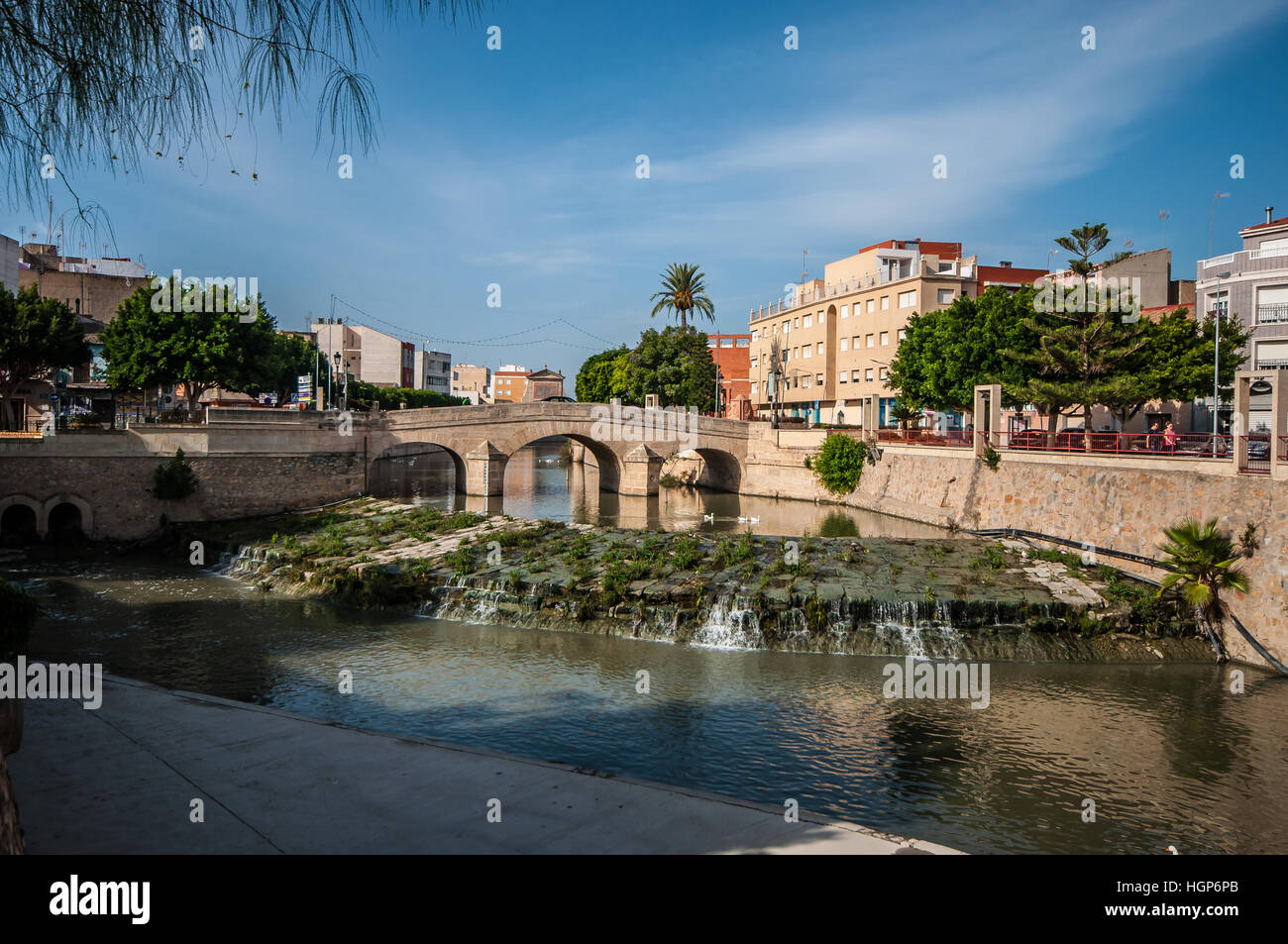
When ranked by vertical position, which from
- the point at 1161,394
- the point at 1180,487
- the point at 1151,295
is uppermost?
the point at 1151,295

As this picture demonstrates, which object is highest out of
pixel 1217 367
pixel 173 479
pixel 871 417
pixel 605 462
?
pixel 1217 367

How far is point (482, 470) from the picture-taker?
142 feet

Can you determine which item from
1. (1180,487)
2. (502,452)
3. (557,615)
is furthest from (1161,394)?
(502,452)

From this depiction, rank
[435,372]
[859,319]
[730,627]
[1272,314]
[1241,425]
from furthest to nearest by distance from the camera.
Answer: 1. [435,372]
2. [859,319]
3. [1272,314]
4. [730,627]
5. [1241,425]

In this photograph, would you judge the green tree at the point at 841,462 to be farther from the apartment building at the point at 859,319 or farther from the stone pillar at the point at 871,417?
the apartment building at the point at 859,319

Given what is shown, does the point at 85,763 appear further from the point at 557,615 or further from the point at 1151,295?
the point at 1151,295

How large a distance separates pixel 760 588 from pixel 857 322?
4142 centimetres

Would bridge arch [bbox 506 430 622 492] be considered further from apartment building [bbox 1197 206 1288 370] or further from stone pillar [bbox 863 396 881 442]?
apartment building [bbox 1197 206 1288 370]

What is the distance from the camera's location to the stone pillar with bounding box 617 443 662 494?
47.1 metres

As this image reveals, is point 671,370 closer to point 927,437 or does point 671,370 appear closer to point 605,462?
point 605,462

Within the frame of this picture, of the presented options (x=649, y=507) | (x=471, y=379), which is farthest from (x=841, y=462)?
(x=471, y=379)
